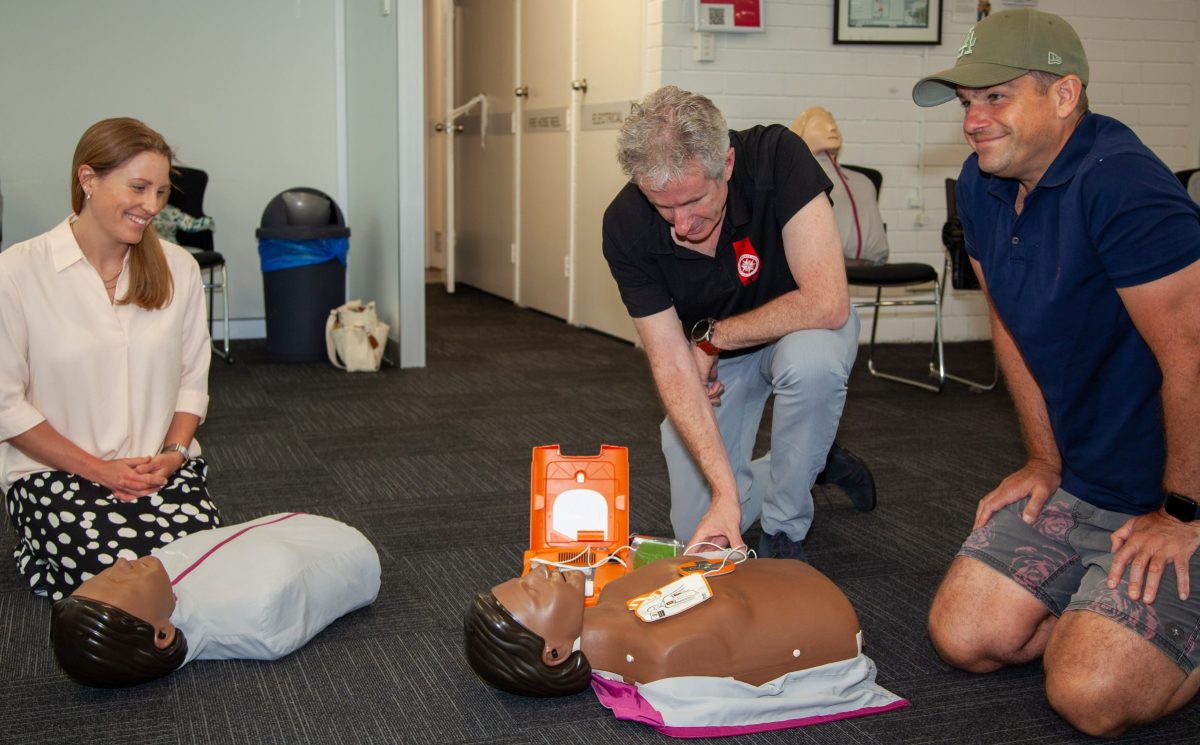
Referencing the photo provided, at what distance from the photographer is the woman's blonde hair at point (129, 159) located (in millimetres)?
2288

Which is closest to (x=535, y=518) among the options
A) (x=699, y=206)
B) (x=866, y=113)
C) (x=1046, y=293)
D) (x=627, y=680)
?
(x=627, y=680)

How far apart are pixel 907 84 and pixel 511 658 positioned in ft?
15.3

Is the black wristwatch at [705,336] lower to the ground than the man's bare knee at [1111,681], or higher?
higher

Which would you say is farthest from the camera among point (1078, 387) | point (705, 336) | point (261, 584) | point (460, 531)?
point (460, 531)

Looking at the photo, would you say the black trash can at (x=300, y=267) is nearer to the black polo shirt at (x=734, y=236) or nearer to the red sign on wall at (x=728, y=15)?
the red sign on wall at (x=728, y=15)

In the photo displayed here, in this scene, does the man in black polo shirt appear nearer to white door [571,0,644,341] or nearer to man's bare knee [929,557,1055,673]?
man's bare knee [929,557,1055,673]

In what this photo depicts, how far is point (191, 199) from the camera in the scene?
5.36m

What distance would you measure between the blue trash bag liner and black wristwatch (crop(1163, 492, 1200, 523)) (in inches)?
164

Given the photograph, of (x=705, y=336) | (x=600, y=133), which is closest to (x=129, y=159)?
(x=705, y=336)

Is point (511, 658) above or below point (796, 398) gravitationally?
below

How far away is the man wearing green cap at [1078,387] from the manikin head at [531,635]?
2.30 feet

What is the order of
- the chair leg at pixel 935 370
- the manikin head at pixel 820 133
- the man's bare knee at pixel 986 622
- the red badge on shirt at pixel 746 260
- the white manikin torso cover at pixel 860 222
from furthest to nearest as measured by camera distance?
the chair leg at pixel 935 370, the white manikin torso cover at pixel 860 222, the manikin head at pixel 820 133, the red badge on shirt at pixel 746 260, the man's bare knee at pixel 986 622

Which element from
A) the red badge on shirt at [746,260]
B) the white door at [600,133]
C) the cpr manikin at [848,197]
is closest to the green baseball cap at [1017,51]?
the red badge on shirt at [746,260]

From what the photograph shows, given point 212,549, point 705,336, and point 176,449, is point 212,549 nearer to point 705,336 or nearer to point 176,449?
→ point 176,449
